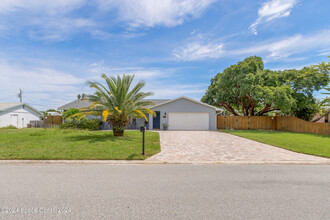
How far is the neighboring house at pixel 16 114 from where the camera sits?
74.2 ft

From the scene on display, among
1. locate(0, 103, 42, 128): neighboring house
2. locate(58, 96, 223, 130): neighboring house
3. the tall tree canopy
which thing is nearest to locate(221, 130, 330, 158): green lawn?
the tall tree canopy

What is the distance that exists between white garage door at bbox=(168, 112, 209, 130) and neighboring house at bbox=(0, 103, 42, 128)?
22.7 metres

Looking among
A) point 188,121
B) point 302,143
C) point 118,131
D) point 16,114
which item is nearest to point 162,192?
point 118,131

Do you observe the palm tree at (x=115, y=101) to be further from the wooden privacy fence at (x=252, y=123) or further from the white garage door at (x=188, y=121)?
the wooden privacy fence at (x=252, y=123)

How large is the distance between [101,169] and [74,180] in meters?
1.03

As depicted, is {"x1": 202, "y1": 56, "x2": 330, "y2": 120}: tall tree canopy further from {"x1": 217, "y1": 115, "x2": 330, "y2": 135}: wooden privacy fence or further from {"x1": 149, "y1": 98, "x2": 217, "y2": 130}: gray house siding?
{"x1": 149, "y1": 98, "x2": 217, "y2": 130}: gray house siding

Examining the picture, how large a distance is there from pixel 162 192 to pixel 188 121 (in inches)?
637

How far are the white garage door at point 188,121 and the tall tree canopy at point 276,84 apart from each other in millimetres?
4777

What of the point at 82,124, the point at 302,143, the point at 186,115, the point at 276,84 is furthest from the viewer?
the point at 186,115

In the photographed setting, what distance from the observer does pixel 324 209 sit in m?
3.04

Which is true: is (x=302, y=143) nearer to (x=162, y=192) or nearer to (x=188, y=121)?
(x=162, y=192)

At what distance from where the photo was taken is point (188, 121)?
19.6 m

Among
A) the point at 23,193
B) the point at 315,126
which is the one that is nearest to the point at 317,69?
the point at 315,126

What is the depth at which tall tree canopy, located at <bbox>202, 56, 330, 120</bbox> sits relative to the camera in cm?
1756
